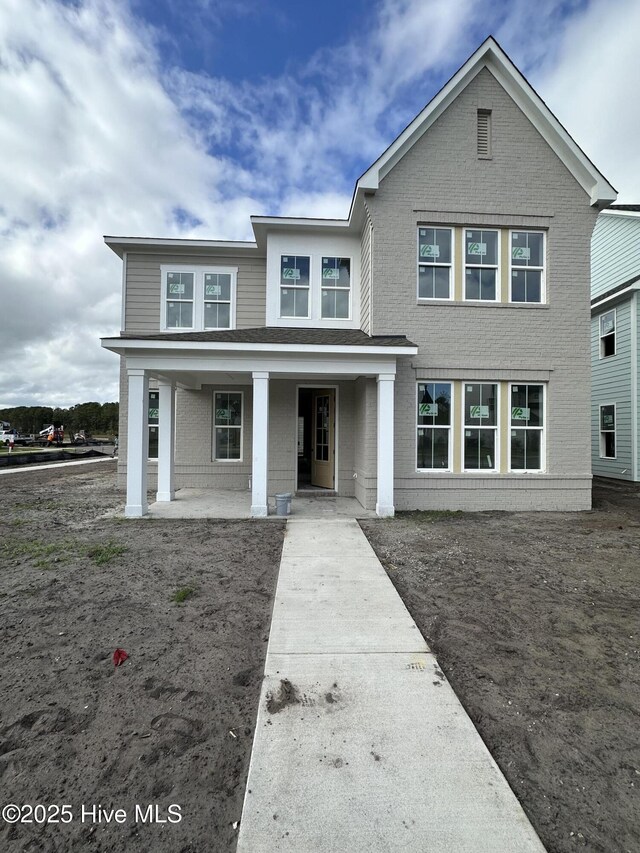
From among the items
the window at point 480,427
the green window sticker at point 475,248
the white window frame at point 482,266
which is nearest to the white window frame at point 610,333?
the white window frame at point 482,266

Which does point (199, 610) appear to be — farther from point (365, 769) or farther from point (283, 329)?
point (283, 329)

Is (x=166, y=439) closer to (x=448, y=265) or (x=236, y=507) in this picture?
(x=236, y=507)

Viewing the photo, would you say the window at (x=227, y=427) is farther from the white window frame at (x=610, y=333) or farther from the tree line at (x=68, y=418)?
the tree line at (x=68, y=418)

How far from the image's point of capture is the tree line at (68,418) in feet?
193

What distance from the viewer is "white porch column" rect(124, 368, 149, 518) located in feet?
26.3

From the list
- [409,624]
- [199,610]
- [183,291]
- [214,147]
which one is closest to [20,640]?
[199,610]

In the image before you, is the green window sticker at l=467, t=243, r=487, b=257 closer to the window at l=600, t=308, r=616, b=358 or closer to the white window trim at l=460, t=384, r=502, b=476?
the white window trim at l=460, t=384, r=502, b=476

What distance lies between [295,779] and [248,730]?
0.49 meters

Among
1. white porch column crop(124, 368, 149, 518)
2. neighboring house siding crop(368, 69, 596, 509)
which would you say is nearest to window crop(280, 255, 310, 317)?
neighboring house siding crop(368, 69, 596, 509)

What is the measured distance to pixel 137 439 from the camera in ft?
26.3

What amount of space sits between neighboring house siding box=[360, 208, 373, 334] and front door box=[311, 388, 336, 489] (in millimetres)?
2032

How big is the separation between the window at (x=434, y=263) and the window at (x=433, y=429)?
213cm

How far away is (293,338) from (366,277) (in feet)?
8.71

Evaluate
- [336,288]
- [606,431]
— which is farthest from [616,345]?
[336,288]
